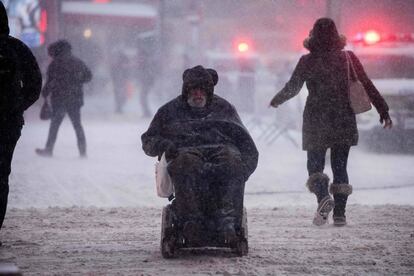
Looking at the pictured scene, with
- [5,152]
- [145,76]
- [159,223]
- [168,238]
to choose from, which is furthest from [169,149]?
[145,76]

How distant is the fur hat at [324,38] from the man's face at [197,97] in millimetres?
1774

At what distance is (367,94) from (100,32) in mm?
36313

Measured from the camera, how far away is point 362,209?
341 inches

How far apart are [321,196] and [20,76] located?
3009mm

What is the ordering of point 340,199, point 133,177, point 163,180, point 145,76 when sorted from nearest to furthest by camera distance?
point 163,180
point 340,199
point 133,177
point 145,76

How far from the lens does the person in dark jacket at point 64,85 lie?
546 inches

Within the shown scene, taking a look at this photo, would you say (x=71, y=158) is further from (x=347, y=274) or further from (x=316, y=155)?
(x=347, y=274)

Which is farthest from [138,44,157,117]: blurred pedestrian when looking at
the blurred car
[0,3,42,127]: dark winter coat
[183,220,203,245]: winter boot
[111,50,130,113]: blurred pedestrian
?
[183,220,203,245]: winter boot

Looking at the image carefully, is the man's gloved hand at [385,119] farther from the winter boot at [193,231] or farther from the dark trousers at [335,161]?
the winter boot at [193,231]

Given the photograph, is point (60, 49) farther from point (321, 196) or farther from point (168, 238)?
point (168, 238)

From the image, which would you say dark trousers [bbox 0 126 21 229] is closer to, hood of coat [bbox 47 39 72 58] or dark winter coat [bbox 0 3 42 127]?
dark winter coat [bbox 0 3 42 127]

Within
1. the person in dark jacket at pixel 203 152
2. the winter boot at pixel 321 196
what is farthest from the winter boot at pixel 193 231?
the winter boot at pixel 321 196

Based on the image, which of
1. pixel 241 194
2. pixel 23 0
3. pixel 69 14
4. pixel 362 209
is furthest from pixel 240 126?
pixel 69 14

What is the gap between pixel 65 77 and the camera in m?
13.9
